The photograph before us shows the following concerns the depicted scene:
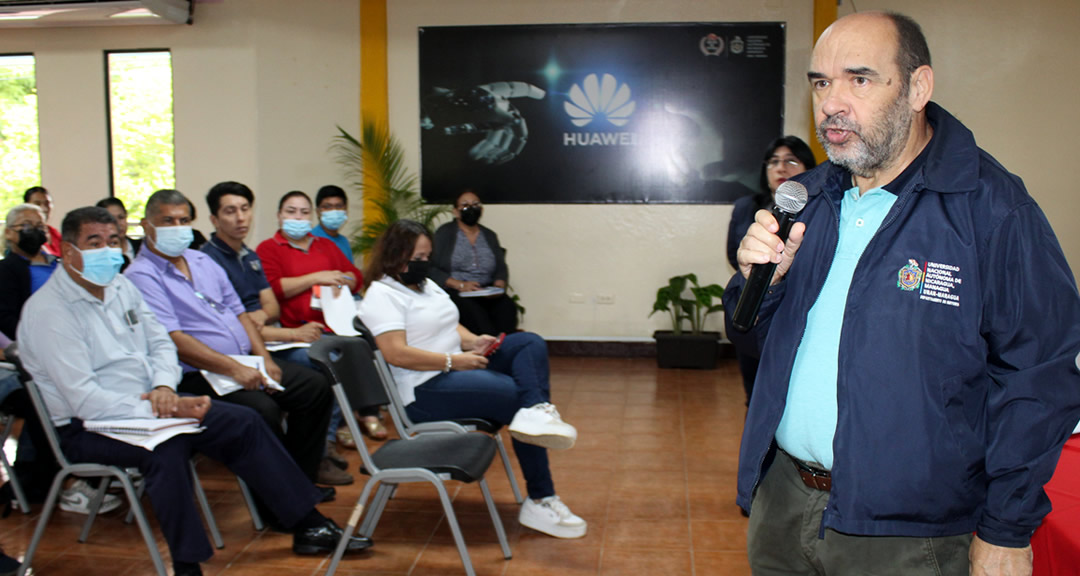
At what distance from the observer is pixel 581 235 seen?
7352mm

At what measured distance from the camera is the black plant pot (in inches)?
271

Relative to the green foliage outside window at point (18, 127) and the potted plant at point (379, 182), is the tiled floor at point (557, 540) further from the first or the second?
the green foliage outside window at point (18, 127)

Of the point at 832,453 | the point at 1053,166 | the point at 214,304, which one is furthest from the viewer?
the point at 1053,166

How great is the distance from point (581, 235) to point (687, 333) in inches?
47.4

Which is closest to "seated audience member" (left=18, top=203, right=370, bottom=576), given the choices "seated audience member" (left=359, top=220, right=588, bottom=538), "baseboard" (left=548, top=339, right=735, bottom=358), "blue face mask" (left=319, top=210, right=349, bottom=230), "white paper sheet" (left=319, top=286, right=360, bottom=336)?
"seated audience member" (left=359, top=220, right=588, bottom=538)

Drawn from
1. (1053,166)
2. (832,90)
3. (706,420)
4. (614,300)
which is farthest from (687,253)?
(832,90)

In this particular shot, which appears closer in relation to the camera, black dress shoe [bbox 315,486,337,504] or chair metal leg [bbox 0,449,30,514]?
chair metal leg [bbox 0,449,30,514]

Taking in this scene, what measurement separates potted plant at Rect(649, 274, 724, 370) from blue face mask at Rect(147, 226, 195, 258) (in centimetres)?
410

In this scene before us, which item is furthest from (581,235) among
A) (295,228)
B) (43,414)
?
(43,414)

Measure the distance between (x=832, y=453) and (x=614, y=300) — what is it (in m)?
5.96

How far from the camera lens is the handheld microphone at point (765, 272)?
1.47m

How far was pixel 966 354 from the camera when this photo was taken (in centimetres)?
133

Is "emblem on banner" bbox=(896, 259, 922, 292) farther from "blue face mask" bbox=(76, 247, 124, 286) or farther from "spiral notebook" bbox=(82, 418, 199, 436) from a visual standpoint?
"blue face mask" bbox=(76, 247, 124, 286)

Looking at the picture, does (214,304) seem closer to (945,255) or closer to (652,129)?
(945,255)
